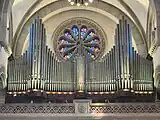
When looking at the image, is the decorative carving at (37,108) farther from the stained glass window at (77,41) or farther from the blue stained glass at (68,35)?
the blue stained glass at (68,35)

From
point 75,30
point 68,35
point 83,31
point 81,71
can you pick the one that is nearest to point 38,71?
point 81,71

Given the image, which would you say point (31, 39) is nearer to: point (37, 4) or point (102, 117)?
point (37, 4)

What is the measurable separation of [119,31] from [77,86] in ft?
9.05

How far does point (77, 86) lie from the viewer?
1595cm

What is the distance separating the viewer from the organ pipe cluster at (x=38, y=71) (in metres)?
15.8

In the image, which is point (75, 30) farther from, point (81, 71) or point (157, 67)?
point (157, 67)

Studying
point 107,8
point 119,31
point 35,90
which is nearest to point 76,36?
point 107,8

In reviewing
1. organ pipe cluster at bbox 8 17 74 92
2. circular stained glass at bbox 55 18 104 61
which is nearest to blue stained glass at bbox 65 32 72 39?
circular stained glass at bbox 55 18 104 61

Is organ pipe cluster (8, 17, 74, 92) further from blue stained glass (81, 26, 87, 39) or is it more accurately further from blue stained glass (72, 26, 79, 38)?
blue stained glass (81, 26, 87, 39)

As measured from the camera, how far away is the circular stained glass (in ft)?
63.4

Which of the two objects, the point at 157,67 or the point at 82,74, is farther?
the point at 82,74

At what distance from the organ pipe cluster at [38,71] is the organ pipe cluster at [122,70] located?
0.97m

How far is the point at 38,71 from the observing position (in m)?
15.9

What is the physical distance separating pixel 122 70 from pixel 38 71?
3124 mm
